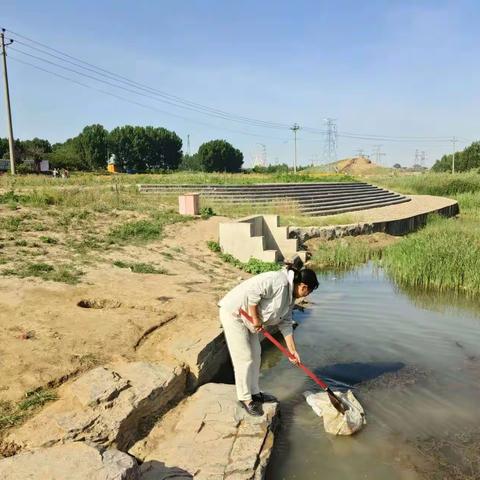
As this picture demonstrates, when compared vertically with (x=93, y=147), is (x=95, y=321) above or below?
below

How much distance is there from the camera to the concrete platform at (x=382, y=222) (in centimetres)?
1480

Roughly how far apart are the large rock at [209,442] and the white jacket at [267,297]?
2.71ft

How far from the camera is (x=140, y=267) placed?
29.7ft

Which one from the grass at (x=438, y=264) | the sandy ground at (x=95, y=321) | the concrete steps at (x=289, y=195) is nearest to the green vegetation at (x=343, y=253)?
the grass at (x=438, y=264)

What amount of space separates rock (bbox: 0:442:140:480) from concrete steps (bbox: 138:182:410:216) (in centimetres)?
1656

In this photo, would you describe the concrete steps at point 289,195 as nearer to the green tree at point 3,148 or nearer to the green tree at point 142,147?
the green tree at point 3,148


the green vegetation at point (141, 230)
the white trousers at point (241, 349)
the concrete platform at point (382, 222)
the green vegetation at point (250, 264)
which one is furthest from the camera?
the concrete platform at point (382, 222)

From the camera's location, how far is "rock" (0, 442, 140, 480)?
2566mm

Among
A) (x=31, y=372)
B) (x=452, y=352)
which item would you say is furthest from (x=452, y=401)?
(x=31, y=372)

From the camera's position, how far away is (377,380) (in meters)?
5.54

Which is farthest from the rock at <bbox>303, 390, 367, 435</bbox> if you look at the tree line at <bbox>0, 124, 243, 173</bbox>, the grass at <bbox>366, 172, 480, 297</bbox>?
the tree line at <bbox>0, 124, 243, 173</bbox>

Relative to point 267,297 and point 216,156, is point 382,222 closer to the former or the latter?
point 267,297

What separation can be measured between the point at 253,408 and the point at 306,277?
130 centimetres

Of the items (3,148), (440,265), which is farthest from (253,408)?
(3,148)
